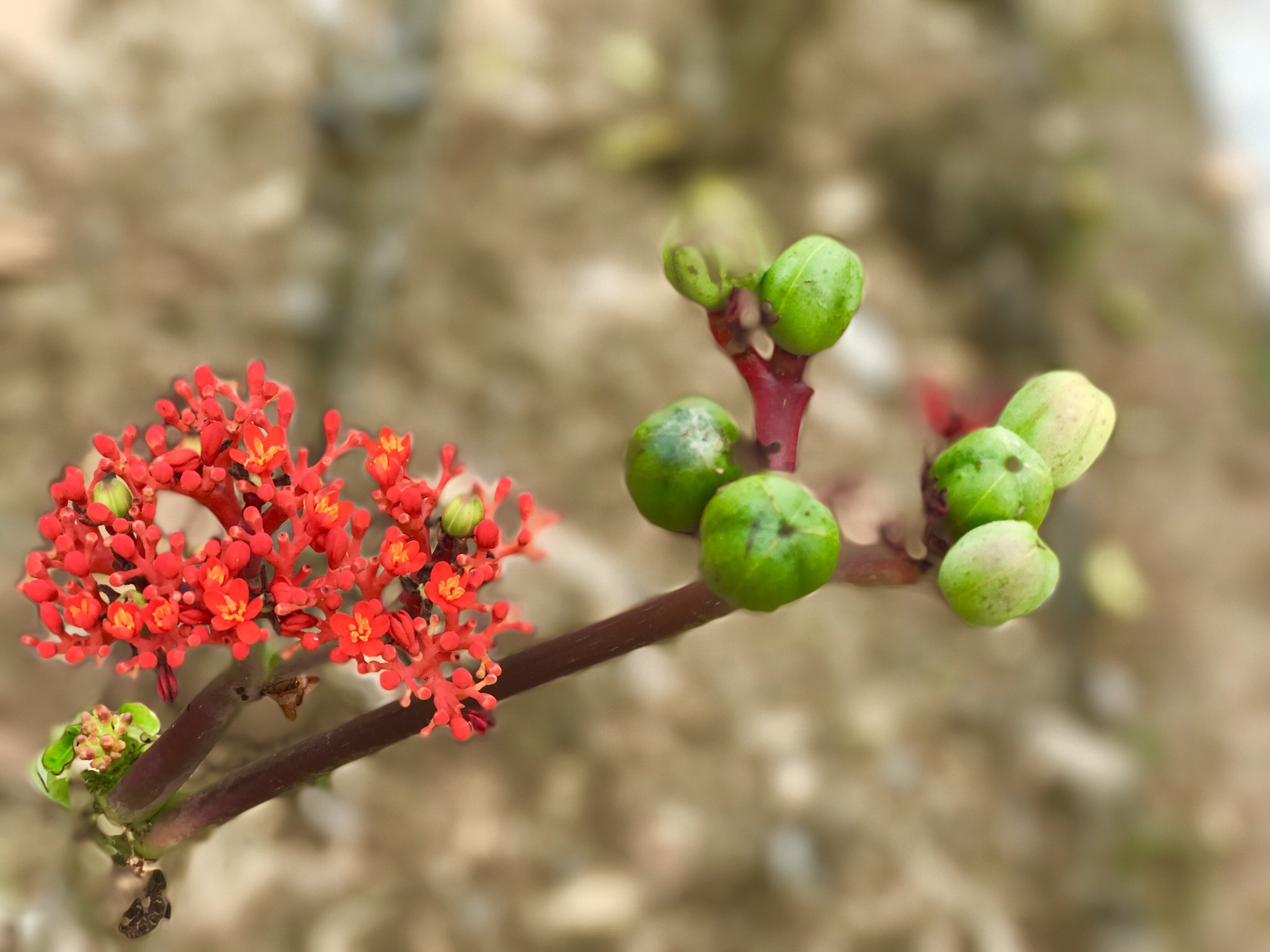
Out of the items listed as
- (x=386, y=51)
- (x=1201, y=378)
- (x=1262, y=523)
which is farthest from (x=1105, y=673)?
(x=386, y=51)

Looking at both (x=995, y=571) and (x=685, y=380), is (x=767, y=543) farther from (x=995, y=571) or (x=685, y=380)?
(x=685, y=380)

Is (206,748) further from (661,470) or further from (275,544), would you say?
(661,470)

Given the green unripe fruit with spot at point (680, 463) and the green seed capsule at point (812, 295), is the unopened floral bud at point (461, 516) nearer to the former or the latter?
the green unripe fruit with spot at point (680, 463)

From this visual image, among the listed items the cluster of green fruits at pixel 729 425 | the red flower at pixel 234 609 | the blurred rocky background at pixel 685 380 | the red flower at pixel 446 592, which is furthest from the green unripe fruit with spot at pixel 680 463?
the blurred rocky background at pixel 685 380

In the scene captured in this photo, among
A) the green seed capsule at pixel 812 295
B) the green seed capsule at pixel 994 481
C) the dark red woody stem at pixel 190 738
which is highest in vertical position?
the green seed capsule at pixel 812 295

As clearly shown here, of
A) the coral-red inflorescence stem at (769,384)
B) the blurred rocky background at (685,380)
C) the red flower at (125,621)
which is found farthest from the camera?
the blurred rocky background at (685,380)

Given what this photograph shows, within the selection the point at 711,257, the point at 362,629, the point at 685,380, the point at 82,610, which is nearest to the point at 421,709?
the point at 362,629

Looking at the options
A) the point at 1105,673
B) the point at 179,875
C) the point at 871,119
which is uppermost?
the point at 871,119
